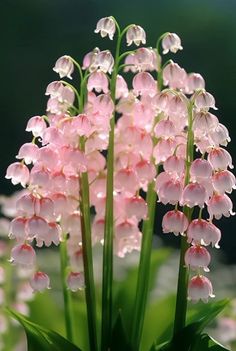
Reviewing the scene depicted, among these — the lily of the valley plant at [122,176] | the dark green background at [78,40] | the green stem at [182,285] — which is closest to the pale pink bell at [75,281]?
the lily of the valley plant at [122,176]

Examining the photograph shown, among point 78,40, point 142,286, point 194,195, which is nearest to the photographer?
point 194,195

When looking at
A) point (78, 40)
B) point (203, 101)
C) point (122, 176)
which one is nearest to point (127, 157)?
point (122, 176)

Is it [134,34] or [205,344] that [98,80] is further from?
[205,344]

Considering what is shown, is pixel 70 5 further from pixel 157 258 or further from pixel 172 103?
pixel 172 103

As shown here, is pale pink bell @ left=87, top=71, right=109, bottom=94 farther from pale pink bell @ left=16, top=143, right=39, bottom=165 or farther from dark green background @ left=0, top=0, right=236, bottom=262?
dark green background @ left=0, top=0, right=236, bottom=262

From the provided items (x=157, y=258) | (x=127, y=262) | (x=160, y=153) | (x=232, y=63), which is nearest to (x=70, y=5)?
(x=232, y=63)

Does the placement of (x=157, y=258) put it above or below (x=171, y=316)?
above

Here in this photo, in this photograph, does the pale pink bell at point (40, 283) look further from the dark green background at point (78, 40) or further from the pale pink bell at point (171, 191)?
the dark green background at point (78, 40)
